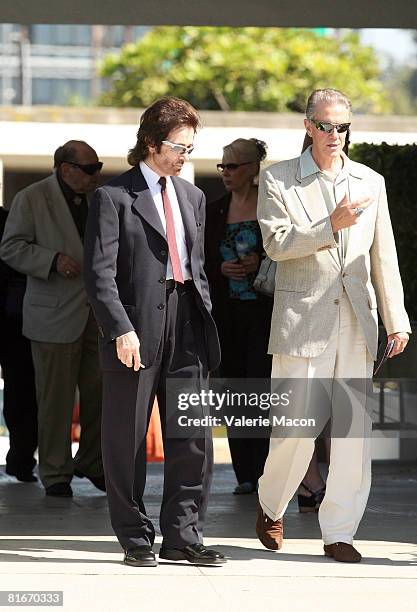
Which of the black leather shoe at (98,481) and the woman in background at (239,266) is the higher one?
the woman in background at (239,266)

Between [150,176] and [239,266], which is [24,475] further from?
[150,176]

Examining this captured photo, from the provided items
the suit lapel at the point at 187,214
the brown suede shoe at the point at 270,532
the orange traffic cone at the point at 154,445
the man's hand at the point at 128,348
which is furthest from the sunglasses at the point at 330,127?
the orange traffic cone at the point at 154,445

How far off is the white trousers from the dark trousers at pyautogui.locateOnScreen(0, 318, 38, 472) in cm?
315

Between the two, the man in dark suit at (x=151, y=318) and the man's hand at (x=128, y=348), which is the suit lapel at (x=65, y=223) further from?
the man's hand at (x=128, y=348)

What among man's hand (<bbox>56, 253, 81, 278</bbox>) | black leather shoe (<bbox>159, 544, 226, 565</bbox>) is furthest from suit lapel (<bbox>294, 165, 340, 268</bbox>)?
man's hand (<bbox>56, 253, 81, 278</bbox>)

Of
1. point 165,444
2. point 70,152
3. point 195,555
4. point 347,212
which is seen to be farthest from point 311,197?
point 70,152

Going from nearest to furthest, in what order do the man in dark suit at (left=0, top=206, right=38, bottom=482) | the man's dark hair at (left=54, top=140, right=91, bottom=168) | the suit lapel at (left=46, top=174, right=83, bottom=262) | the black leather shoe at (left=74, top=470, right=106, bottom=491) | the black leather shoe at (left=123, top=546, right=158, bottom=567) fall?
the black leather shoe at (left=123, top=546, right=158, bottom=567)
the man's dark hair at (left=54, top=140, right=91, bottom=168)
the suit lapel at (left=46, top=174, right=83, bottom=262)
the black leather shoe at (left=74, top=470, right=106, bottom=491)
the man in dark suit at (left=0, top=206, right=38, bottom=482)

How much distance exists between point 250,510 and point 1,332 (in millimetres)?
2148

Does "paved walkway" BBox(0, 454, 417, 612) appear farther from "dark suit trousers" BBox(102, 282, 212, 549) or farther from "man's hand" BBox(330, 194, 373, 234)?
"man's hand" BBox(330, 194, 373, 234)

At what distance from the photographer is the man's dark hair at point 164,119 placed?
611cm

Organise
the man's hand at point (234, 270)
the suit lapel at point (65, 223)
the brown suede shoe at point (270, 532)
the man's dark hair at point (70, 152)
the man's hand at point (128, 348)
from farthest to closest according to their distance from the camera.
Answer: the suit lapel at point (65, 223) → the man's dark hair at point (70, 152) → the man's hand at point (234, 270) → the brown suede shoe at point (270, 532) → the man's hand at point (128, 348)

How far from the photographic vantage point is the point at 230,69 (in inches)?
2042

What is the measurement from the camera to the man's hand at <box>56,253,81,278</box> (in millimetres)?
8195

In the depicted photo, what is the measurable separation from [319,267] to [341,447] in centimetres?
82
